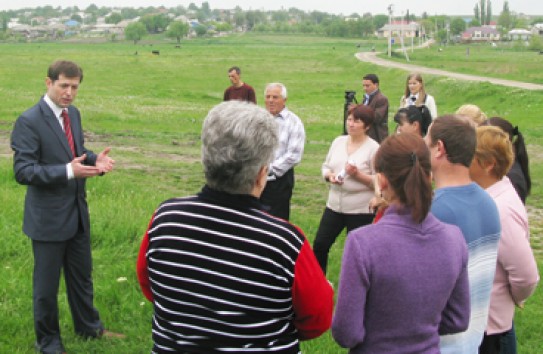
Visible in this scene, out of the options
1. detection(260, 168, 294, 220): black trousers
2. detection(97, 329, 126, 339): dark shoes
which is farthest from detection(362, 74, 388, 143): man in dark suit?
detection(97, 329, 126, 339): dark shoes

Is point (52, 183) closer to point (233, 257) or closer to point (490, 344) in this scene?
point (233, 257)

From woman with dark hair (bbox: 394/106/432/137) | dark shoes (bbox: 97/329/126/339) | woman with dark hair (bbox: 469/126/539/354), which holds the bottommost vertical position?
dark shoes (bbox: 97/329/126/339)

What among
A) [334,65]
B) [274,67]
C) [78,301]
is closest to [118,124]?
[78,301]

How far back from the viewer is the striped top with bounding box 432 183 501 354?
3299mm

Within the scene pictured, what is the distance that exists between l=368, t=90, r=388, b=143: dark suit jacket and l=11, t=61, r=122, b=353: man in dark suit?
6096 millimetres

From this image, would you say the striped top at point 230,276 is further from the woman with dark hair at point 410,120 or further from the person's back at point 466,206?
the woman with dark hair at point 410,120

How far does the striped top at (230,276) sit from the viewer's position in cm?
268

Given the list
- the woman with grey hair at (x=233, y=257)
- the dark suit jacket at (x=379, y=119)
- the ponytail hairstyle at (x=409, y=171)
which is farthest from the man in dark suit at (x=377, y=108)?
the woman with grey hair at (x=233, y=257)

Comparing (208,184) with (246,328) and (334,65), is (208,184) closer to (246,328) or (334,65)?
(246,328)

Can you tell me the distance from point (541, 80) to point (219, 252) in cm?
4065

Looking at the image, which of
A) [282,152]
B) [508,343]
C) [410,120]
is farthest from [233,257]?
[282,152]

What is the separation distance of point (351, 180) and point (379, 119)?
163 inches

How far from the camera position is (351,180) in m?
6.48

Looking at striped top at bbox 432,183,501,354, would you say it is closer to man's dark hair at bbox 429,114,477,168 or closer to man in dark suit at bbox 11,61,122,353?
man's dark hair at bbox 429,114,477,168
